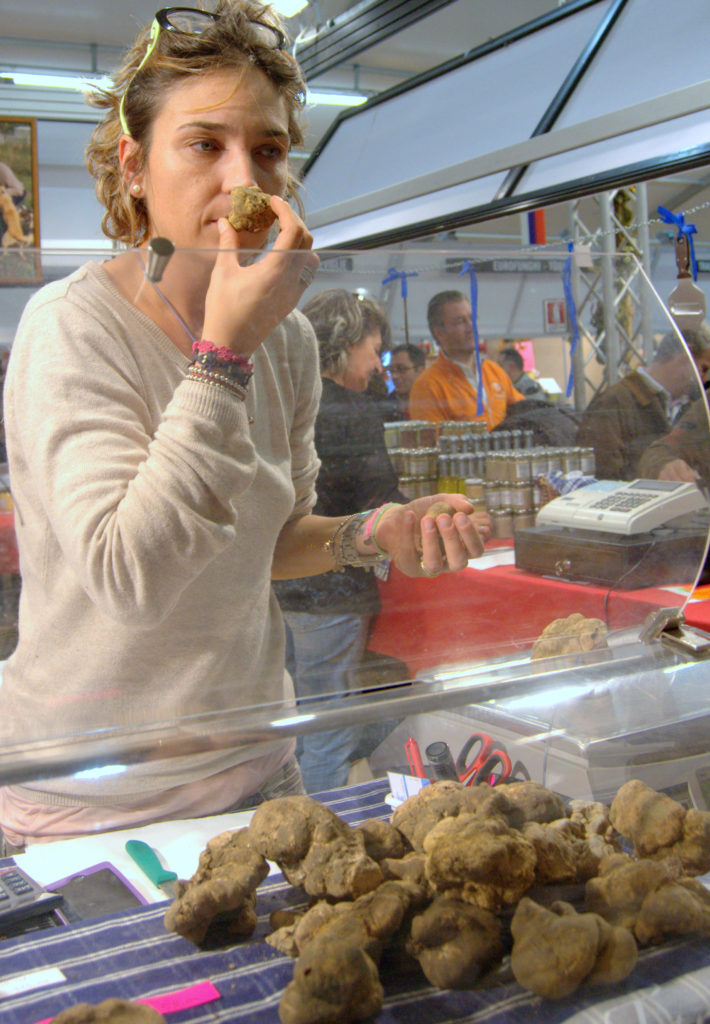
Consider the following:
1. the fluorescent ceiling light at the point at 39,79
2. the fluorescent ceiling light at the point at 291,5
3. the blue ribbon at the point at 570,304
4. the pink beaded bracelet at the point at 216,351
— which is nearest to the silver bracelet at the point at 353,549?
the pink beaded bracelet at the point at 216,351

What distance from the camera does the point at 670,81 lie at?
2.48 metres

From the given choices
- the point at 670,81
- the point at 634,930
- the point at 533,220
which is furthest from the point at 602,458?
the point at 533,220

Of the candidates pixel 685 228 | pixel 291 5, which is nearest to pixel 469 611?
pixel 685 228

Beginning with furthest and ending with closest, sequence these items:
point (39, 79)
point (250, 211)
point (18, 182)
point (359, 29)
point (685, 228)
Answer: point (39, 79) < point (359, 29) < point (18, 182) < point (685, 228) < point (250, 211)

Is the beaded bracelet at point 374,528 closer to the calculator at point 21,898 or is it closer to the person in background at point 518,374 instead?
the person in background at point 518,374

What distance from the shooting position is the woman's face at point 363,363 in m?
0.84

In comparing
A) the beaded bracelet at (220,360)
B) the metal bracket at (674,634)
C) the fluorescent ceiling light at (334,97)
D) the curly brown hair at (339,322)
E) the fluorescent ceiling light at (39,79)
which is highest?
the fluorescent ceiling light at (334,97)

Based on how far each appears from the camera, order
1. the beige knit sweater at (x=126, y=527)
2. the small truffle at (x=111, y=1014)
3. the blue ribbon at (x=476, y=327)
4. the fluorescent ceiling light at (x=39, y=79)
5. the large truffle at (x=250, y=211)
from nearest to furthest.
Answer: the small truffle at (x=111, y=1014)
the beige knit sweater at (x=126, y=527)
the large truffle at (x=250, y=211)
the blue ribbon at (x=476, y=327)
the fluorescent ceiling light at (x=39, y=79)

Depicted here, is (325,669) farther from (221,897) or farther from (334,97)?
(334,97)

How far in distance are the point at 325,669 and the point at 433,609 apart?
0.13 metres

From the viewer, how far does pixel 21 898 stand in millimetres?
741

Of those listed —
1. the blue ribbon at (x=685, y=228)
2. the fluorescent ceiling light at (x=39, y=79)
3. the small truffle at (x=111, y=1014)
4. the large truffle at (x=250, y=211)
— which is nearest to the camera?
the small truffle at (x=111, y=1014)

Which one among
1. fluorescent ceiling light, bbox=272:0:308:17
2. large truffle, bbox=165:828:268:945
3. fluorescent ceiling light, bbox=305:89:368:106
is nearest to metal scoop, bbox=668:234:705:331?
large truffle, bbox=165:828:268:945

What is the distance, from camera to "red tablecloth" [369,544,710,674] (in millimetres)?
885
